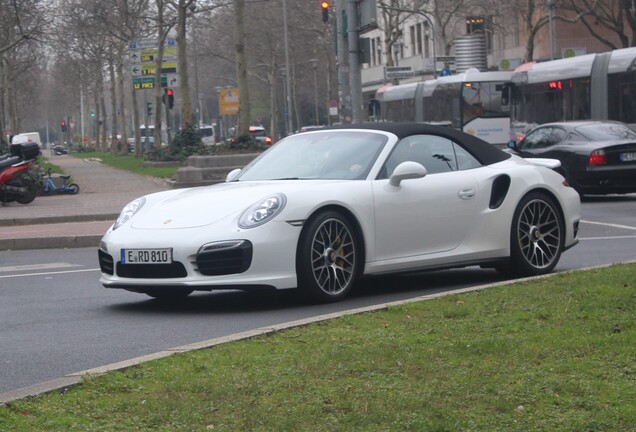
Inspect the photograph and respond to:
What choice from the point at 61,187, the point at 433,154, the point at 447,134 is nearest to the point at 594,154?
the point at 447,134

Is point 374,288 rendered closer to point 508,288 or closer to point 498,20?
point 508,288

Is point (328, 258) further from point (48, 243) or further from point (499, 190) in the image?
point (48, 243)

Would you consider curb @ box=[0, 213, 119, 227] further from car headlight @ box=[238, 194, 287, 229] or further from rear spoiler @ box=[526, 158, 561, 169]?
car headlight @ box=[238, 194, 287, 229]

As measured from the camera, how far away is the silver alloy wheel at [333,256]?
8.98m

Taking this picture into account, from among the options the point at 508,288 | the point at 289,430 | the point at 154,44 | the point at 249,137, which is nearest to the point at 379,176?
the point at 508,288

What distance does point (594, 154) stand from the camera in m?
21.3

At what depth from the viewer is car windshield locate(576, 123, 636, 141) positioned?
71.3ft

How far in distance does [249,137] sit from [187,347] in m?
25.7

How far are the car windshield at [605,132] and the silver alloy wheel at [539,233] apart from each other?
1172 centimetres

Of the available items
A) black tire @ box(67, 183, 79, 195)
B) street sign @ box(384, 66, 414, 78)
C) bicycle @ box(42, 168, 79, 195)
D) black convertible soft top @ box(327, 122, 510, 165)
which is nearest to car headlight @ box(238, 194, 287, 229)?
black convertible soft top @ box(327, 122, 510, 165)

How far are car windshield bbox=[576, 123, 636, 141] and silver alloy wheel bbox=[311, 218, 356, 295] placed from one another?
13439mm

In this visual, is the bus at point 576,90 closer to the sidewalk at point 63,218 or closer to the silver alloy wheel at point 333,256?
the sidewalk at point 63,218

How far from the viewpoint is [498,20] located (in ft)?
245

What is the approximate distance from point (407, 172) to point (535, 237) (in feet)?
5.04
